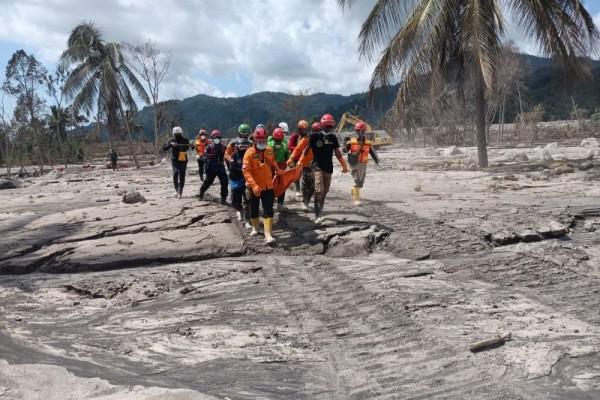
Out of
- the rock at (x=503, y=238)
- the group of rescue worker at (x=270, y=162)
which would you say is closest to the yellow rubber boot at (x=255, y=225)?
the group of rescue worker at (x=270, y=162)

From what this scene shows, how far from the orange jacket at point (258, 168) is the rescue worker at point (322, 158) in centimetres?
89

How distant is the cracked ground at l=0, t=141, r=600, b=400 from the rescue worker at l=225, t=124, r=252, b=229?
0.33 metres

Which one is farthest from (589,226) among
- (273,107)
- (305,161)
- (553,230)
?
(273,107)

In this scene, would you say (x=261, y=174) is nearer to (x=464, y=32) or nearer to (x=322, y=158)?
(x=322, y=158)

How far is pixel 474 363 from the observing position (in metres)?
3.12

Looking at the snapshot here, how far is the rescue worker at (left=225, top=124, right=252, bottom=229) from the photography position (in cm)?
747

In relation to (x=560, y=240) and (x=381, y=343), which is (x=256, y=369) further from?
(x=560, y=240)

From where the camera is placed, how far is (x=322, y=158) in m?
7.50

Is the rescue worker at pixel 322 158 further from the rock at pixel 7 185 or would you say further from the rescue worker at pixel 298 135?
the rock at pixel 7 185

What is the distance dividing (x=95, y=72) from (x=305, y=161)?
19.6m

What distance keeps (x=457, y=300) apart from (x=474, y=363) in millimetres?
1157

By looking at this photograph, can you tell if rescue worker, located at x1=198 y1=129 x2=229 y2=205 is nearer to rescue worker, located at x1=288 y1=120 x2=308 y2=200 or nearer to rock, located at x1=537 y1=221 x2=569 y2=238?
rescue worker, located at x1=288 y1=120 x2=308 y2=200

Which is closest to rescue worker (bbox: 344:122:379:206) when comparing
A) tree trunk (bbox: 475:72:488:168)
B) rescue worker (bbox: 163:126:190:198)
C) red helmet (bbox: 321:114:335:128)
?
red helmet (bbox: 321:114:335:128)

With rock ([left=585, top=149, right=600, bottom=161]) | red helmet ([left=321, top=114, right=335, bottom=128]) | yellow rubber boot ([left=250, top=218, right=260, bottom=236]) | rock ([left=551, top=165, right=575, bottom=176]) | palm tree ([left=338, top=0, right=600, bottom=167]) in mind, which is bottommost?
yellow rubber boot ([left=250, top=218, right=260, bottom=236])
